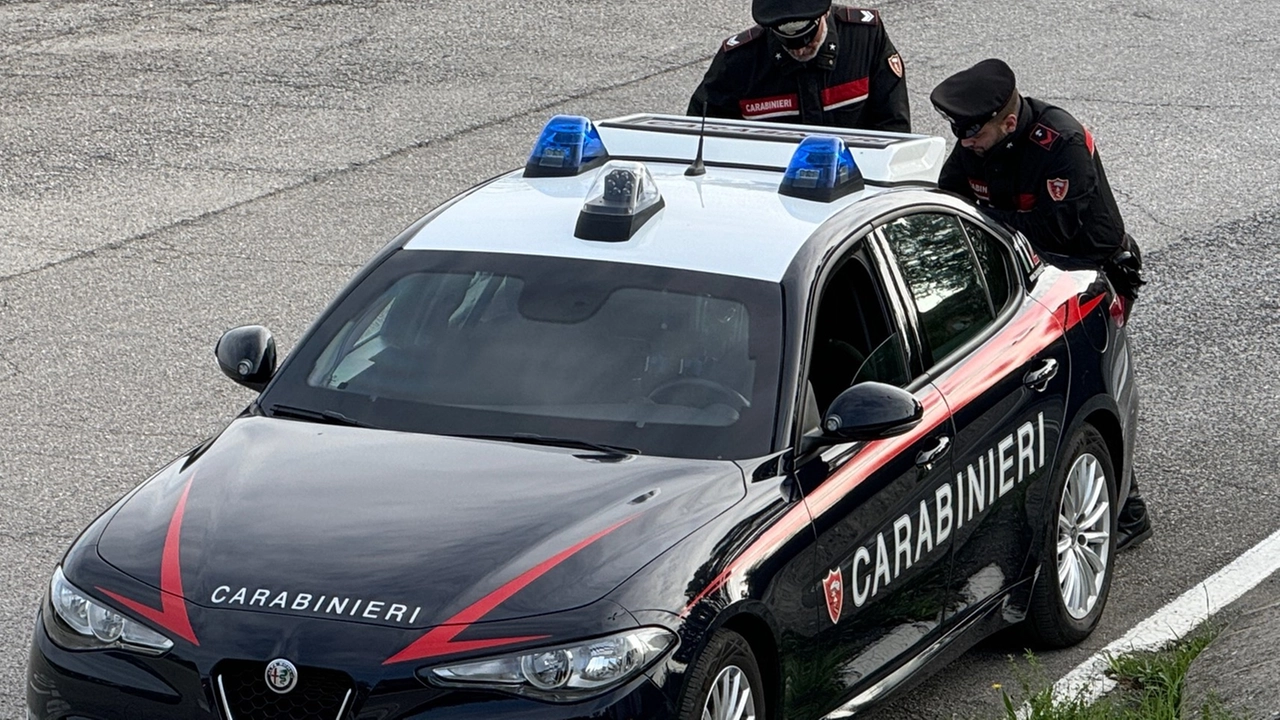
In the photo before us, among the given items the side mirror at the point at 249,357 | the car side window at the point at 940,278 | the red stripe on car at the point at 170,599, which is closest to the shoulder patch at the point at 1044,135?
the car side window at the point at 940,278

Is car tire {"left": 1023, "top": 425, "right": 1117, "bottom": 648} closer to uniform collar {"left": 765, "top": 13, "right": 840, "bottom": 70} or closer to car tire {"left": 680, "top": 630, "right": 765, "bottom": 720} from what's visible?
car tire {"left": 680, "top": 630, "right": 765, "bottom": 720}

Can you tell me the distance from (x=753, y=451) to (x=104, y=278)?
19.7ft

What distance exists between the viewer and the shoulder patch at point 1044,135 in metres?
7.48

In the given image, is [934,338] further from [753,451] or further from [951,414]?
[753,451]

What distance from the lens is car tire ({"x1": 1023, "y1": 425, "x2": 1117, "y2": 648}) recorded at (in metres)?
6.31

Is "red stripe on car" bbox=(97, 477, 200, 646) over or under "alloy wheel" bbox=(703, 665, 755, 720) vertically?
over

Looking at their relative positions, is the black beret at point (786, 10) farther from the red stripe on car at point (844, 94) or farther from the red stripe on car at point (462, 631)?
the red stripe on car at point (462, 631)

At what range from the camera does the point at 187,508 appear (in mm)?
4918

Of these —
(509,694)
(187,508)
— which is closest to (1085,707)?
(509,694)

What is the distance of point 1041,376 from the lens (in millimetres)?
6238

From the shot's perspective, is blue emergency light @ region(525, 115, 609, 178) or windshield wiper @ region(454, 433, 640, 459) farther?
blue emergency light @ region(525, 115, 609, 178)

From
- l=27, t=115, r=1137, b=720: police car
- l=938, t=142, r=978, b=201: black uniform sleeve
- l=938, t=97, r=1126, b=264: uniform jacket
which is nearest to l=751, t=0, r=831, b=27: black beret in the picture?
l=938, t=142, r=978, b=201: black uniform sleeve

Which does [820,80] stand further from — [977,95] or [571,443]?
[571,443]

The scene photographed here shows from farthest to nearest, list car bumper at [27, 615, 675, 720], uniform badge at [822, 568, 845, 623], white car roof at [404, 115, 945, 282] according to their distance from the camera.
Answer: white car roof at [404, 115, 945, 282], uniform badge at [822, 568, 845, 623], car bumper at [27, 615, 675, 720]
